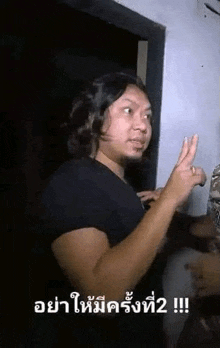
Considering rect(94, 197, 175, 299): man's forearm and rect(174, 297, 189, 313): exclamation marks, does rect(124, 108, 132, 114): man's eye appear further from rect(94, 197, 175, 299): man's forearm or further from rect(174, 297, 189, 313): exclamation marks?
rect(174, 297, 189, 313): exclamation marks

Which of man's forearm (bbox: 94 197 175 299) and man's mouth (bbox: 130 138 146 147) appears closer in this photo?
man's forearm (bbox: 94 197 175 299)

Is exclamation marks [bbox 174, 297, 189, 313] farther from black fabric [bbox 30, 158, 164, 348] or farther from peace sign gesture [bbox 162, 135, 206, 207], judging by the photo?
peace sign gesture [bbox 162, 135, 206, 207]

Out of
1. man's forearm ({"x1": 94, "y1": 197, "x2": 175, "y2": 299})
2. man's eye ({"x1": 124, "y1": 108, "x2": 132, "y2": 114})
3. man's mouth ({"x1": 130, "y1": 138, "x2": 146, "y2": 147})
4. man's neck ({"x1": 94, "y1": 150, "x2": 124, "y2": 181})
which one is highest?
man's eye ({"x1": 124, "y1": 108, "x2": 132, "y2": 114})

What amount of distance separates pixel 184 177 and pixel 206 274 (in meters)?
0.24

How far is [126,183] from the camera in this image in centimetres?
59

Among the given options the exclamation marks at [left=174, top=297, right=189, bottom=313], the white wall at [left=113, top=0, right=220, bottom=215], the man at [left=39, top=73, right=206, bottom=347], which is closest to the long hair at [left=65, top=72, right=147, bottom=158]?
the man at [left=39, top=73, right=206, bottom=347]

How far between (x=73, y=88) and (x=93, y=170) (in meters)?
0.17

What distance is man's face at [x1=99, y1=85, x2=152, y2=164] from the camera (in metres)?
0.58

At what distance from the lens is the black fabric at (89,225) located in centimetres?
48

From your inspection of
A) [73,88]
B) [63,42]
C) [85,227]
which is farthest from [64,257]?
[63,42]

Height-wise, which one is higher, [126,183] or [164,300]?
[126,183]

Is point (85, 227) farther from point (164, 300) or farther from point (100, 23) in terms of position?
point (100, 23)

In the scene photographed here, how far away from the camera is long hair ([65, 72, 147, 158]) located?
1.92 ft

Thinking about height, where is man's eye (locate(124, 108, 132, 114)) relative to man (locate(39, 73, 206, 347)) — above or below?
above
